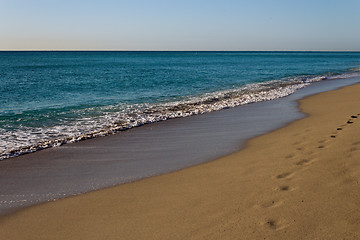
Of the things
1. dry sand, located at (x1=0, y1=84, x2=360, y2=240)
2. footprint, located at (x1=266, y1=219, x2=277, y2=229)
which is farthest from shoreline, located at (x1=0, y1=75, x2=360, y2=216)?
footprint, located at (x1=266, y1=219, x2=277, y2=229)

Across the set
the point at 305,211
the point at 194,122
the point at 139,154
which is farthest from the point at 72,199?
the point at 194,122

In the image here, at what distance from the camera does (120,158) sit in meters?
7.42

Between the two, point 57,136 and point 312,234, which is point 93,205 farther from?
point 57,136

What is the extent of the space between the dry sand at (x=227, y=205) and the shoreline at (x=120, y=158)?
0.49 metres

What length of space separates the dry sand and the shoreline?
0.49 metres

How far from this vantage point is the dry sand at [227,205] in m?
3.84

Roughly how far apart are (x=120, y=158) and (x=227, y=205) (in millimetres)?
3578

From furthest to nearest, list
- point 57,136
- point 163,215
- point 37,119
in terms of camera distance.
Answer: point 37,119
point 57,136
point 163,215

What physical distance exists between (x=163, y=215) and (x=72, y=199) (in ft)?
5.67

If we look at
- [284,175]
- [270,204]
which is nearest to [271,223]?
[270,204]

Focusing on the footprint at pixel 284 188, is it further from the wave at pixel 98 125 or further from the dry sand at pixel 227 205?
the wave at pixel 98 125

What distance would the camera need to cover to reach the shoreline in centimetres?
577

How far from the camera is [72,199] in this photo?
520cm

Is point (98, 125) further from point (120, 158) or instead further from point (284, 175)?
point (284, 175)
